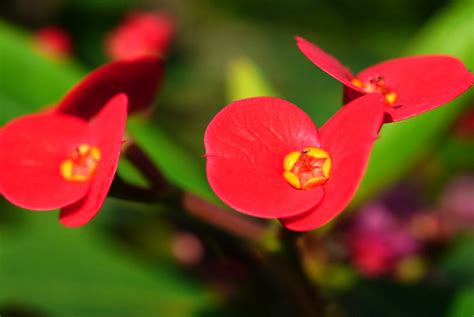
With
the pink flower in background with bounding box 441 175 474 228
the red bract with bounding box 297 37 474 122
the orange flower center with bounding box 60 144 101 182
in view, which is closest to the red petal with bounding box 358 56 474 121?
the red bract with bounding box 297 37 474 122

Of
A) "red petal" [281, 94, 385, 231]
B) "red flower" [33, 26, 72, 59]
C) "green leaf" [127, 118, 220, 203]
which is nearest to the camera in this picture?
"red petal" [281, 94, 385, 231]

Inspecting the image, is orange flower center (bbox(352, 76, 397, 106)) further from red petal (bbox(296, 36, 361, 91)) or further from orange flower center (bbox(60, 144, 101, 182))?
orange flower center (bbox(60, 144, 101, 182))

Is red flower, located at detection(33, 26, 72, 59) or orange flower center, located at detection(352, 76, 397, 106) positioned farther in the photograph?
red flower, located at detection(33, 26, 72, 59)

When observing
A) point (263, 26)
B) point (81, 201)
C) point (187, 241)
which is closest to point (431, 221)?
point (187, 241)

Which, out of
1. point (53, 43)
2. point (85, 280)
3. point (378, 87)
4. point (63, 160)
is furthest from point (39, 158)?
point (53, 43)

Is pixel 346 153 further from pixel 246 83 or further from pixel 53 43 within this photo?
pixel 53 43
